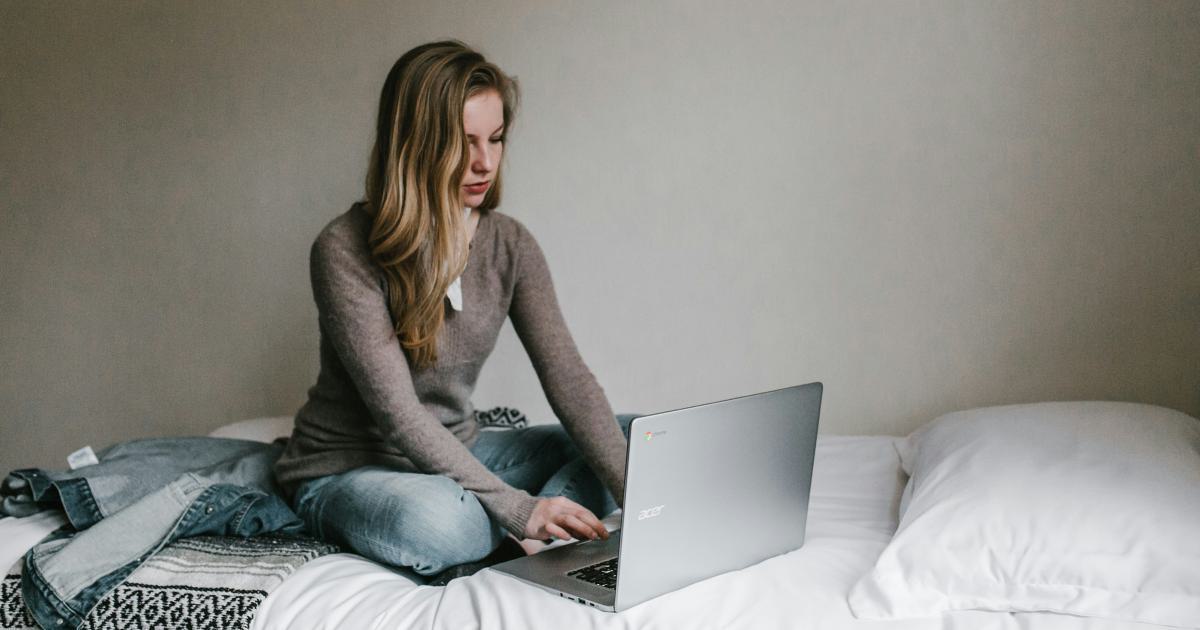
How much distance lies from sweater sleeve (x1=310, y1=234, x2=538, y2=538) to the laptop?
186mm

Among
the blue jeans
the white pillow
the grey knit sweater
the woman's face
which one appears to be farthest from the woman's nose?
the white pillow

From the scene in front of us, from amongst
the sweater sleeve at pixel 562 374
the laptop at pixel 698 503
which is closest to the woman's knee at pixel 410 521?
the laptop at pixel 698 503

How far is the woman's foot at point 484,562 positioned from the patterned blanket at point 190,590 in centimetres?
17

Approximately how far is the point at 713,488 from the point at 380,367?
538mm

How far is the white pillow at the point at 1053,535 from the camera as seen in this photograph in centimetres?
106

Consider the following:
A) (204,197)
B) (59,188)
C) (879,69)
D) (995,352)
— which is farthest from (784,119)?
(59,188)

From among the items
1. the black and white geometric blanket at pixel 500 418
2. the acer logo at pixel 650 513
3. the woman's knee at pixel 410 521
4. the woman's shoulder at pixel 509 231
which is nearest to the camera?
the acer logo at pixel 650 513

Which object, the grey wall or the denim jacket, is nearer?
the denim jacket

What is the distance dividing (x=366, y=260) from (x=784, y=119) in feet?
3.07

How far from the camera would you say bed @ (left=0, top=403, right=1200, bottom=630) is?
3.45 ft

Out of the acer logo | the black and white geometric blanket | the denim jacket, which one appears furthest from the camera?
the black and white geometric blanket

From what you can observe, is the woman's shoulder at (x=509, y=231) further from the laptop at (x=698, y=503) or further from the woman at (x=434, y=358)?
the laptop at (x=698, y=503)

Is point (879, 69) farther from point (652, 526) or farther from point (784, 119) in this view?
point (652, 526)

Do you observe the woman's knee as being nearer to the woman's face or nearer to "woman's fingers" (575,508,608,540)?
"woman's fingers" (575,508,608,540)
